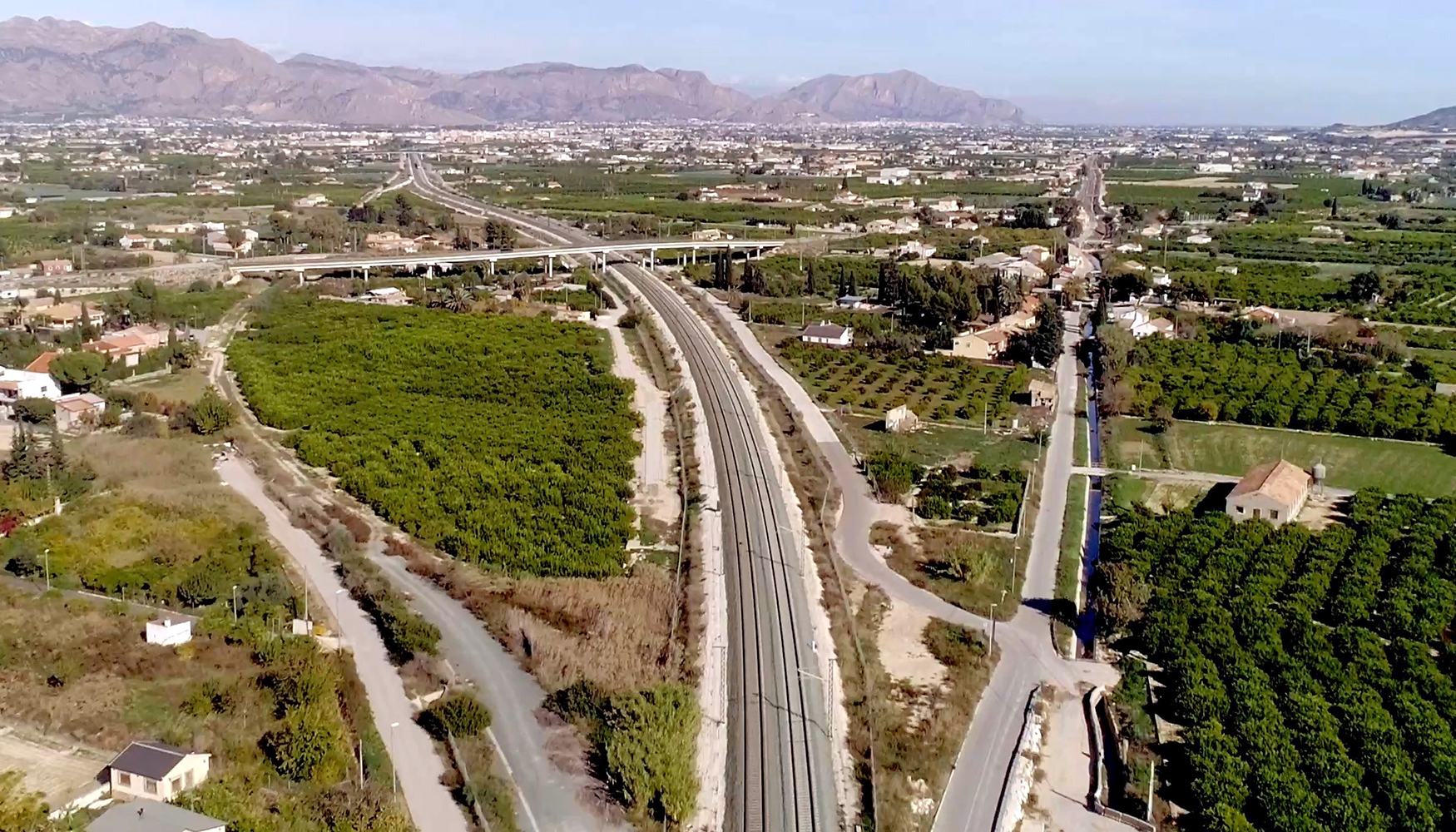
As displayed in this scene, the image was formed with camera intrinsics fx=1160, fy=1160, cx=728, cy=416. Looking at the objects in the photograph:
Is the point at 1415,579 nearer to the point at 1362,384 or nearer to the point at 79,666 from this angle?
the point at 1362,384

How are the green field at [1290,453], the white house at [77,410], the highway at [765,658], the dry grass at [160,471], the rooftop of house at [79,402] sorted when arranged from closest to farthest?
1. the highway at [765,658]
2. the dry grass at [160,471]
3. the green field at [1290,453]
4. the white house at [77,410]
5. the rooftop of house at [79,402]

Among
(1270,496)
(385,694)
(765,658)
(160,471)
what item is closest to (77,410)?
(160,471)

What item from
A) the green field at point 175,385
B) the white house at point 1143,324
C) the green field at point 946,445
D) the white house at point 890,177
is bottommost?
the green field at point 175,385

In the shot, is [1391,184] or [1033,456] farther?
[1391,184]

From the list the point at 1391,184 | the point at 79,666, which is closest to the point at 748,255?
the point at 79,666

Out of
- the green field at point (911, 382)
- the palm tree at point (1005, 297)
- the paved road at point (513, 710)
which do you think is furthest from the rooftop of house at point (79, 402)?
the palm tree at point (1005, 297)

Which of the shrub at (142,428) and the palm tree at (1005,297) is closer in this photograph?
the shrub at (142,428)

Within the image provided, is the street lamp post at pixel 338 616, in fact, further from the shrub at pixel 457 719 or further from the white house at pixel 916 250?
the white house at pixel 916 250
